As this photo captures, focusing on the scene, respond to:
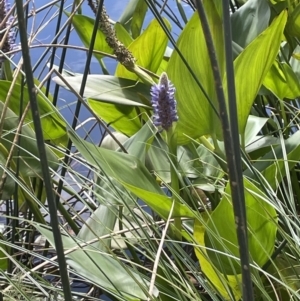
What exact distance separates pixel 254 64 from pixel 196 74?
0.15ft

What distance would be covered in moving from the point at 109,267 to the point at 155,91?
121 millimetres

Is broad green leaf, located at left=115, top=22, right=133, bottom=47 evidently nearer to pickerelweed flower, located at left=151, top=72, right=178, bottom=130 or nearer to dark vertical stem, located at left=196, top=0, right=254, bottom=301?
pickerelweed flower, located at left=151, top=72, right=178, bottom=130

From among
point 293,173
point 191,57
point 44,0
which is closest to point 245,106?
point 191,57

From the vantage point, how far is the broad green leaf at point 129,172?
335 mm

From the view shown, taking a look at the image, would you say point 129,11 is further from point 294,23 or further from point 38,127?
point 38,127

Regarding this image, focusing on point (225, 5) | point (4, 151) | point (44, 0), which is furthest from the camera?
point (44, 0)

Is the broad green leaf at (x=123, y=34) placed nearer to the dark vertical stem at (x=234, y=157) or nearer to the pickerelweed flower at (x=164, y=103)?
the pickerelweed flower at (x=164, y=103)

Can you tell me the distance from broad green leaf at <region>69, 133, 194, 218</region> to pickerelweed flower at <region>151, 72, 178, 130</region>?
0.05m

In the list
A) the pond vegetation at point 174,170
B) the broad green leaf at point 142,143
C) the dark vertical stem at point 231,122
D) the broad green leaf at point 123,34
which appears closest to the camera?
the dark vertical stem at point 231,122

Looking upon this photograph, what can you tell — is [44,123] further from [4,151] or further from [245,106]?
[245,106]

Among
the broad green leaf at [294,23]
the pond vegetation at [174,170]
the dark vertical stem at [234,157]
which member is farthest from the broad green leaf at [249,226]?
the broad green leaf at [294,23]

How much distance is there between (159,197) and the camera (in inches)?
13.1

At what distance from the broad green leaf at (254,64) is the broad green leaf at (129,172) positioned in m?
0.08

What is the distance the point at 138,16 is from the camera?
1.94 ft
